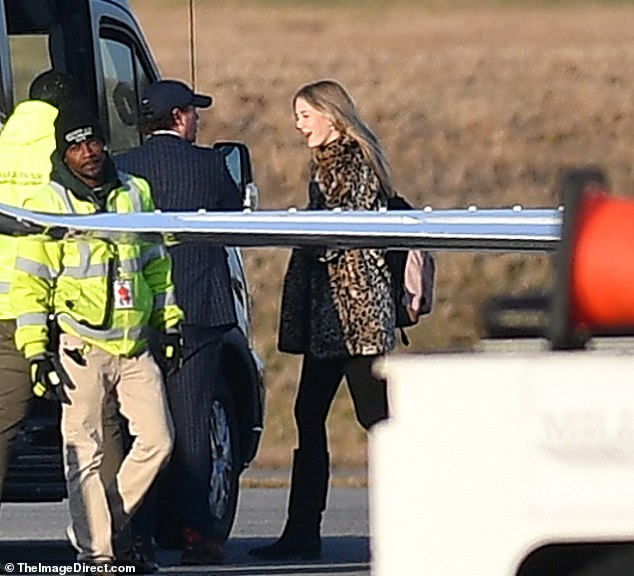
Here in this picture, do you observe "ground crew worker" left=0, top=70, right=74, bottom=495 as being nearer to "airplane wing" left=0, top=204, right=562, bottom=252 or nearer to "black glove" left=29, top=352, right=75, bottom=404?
"black glove" left=29, top=352, right=75, bottom=404

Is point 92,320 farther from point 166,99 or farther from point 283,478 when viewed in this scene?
point 283,478

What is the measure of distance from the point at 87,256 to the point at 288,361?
31.6 feet

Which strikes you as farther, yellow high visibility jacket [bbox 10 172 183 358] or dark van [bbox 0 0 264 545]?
dark van [bbox 0 0 264 545]

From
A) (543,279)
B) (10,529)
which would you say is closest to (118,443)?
(10,529)

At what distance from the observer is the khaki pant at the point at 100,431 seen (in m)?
7.60

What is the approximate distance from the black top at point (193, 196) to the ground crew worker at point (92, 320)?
484 millimetres

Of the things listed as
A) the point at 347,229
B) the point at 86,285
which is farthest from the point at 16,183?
the point at 347,229

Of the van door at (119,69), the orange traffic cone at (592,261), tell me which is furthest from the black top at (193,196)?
the orange traffic cone at (592,261)

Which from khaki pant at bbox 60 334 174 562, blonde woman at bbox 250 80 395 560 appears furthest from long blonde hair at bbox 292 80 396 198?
khaki pant at bbox 60 334 174 562

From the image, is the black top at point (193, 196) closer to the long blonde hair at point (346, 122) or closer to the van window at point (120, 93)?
the long blonde hair at point (346, 122)

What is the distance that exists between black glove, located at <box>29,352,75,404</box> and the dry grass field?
10759 mm

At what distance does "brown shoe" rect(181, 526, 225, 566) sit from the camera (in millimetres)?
8641

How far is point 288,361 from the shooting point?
56.3ft

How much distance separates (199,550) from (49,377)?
134cm
